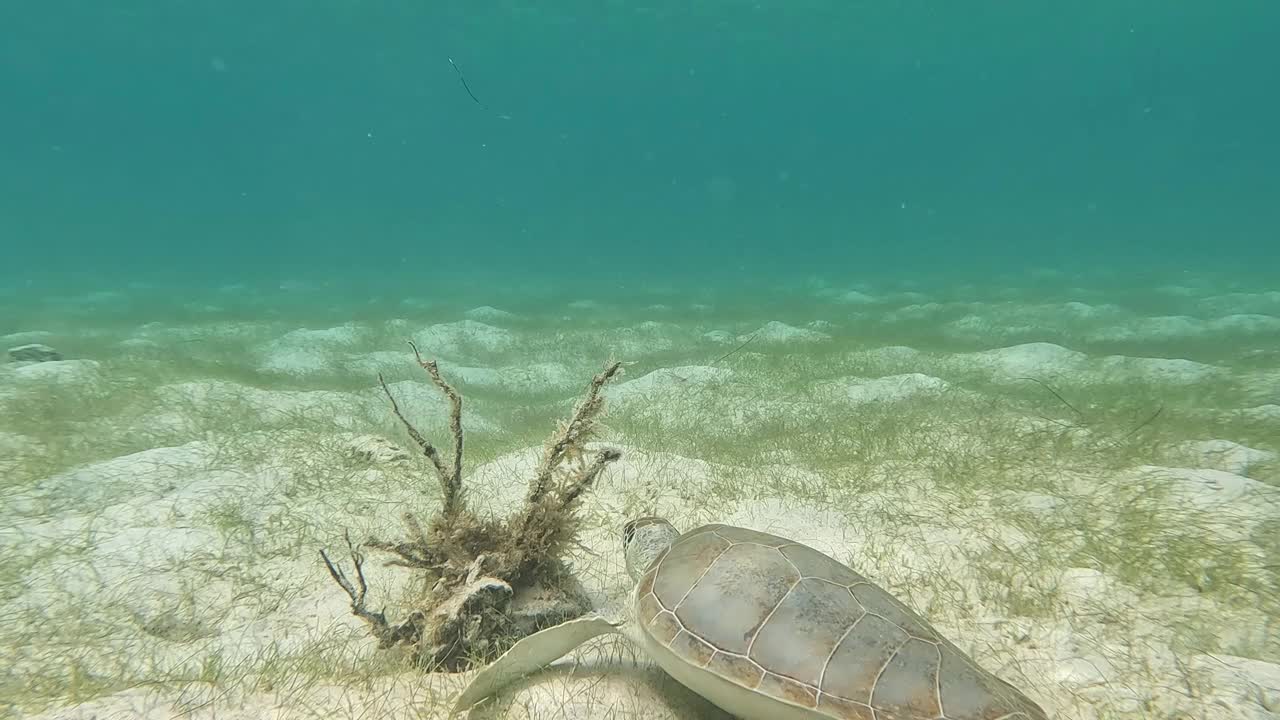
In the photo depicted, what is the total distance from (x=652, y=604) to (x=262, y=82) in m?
147

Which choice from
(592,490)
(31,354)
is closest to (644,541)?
(592,490)

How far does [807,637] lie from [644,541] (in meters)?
1.14

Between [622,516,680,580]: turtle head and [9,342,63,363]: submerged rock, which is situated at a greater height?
[9,342,63,363]: submerged rock

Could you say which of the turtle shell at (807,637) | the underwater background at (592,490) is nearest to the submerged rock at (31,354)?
the underwater background at (592,490)

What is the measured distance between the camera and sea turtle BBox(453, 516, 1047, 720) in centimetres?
185

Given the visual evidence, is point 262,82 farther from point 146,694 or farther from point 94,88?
point 146,694

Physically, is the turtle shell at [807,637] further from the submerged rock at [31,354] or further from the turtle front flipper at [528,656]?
the submerged rock at [31,354]

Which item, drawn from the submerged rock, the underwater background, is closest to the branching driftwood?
the underwater background

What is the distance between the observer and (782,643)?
2062 mm

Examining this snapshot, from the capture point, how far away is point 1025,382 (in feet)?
29.0

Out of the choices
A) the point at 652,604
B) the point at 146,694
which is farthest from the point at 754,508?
the point at 146,694

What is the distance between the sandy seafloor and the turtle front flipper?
110 millimetres

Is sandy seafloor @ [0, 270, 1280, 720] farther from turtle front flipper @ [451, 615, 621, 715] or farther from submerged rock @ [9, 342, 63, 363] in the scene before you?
submerged rock @ [9, 342, 63, 363]

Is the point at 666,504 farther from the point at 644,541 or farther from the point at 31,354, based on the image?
the point at 31,354
